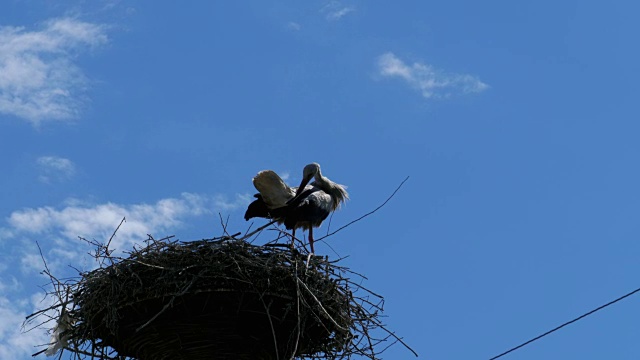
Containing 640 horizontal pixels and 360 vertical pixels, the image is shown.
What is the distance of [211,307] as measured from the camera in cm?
668

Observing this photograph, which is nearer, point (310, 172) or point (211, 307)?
point (211, 307)

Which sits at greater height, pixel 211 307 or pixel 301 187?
pixel 301 187

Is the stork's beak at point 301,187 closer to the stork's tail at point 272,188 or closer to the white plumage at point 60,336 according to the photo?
the stork's tail at point 272,188

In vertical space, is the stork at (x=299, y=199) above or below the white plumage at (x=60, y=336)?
above

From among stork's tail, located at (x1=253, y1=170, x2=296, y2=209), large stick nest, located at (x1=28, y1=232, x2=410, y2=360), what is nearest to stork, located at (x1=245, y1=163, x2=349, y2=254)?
stork's tail, located at (x1=253, y1=170, x2=296, y2=209)

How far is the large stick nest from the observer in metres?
6.61

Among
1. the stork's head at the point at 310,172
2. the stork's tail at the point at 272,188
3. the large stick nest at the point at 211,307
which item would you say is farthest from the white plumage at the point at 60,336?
the stork's head at the point at 310,172

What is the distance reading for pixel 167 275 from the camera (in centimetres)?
662

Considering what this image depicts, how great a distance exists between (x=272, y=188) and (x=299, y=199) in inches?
15.7

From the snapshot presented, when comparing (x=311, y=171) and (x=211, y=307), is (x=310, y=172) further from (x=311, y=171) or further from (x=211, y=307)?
(x=211, y=307)

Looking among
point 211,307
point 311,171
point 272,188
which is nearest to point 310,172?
point 311,171

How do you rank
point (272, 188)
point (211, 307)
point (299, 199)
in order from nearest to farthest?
1. point (211, 307)
2. point (272, 188)
3. point (299, 199)

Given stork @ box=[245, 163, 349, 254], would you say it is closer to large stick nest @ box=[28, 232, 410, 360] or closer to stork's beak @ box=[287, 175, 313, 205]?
stork's beak @ box=[287, 175, 313, 205]

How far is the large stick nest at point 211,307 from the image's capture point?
6613 mm
